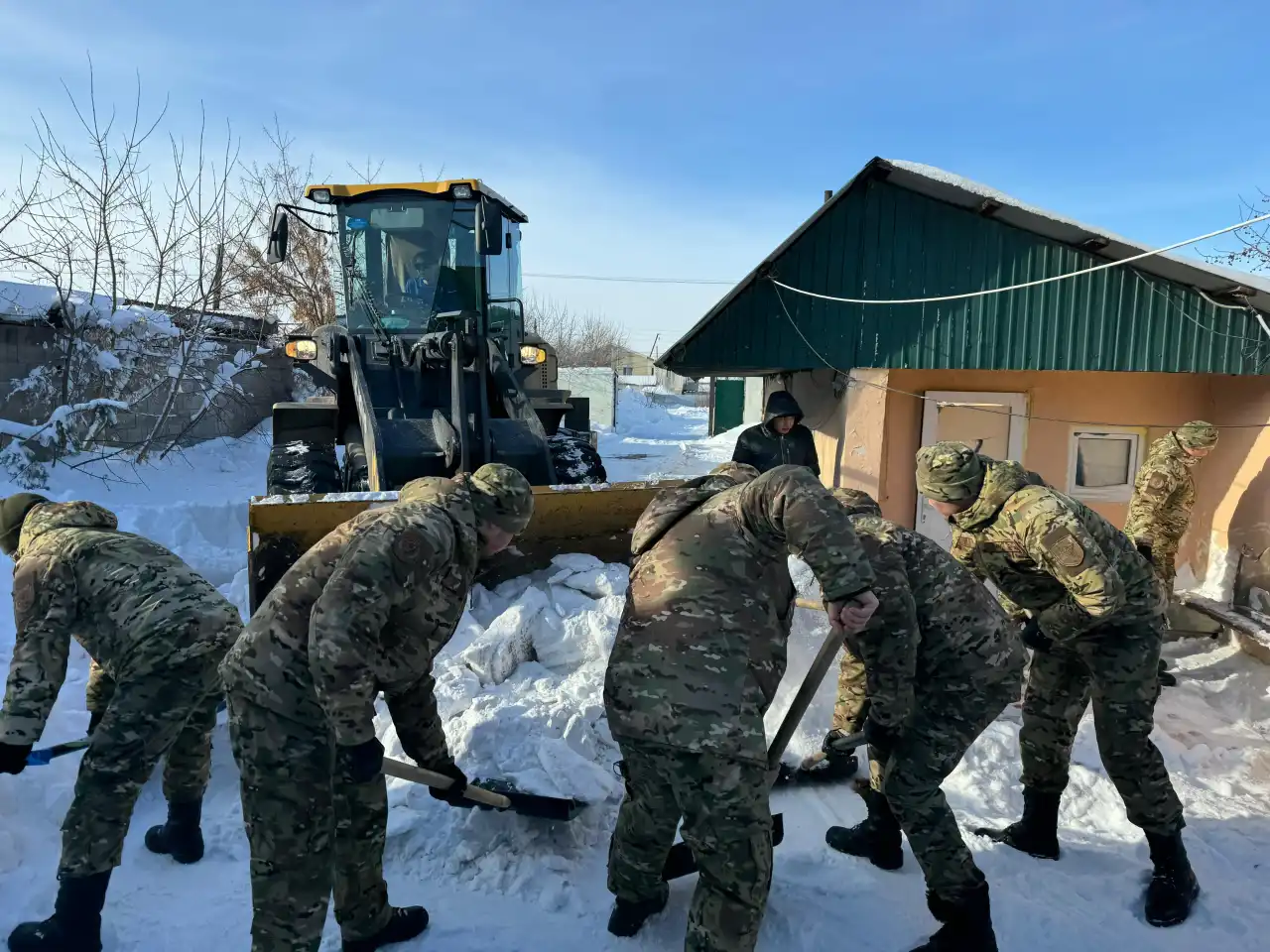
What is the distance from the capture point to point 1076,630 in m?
2.91

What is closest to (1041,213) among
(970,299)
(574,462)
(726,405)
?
(970,299)

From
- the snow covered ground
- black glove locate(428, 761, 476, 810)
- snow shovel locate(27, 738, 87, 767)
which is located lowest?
the snow covered ground

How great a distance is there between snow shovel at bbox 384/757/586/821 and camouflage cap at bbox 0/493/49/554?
1612mm

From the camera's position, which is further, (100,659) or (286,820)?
(100,659)

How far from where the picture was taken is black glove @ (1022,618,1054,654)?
10.1 ft

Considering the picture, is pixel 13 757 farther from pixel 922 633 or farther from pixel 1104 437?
pixel 1104 437

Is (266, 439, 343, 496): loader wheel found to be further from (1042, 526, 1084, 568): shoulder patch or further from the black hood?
(1042, 526, 1084, 568): shoulder patch

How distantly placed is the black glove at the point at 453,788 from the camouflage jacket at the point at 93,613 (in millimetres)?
864

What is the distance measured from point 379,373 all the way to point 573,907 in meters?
4.52

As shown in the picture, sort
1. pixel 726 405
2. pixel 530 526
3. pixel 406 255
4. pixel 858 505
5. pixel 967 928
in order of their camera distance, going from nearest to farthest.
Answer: pixel 967 928, pixel 858 505, pixel 530 526, pixel 406 255, pixel 726 405

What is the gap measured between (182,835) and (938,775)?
8.98 feet

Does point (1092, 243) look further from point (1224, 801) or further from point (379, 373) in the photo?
point (379, 373)

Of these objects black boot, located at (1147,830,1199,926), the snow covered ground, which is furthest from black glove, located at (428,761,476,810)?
black boot, located at (1147,830,1199,926)

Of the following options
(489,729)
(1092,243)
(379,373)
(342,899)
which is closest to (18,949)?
(342,899)
